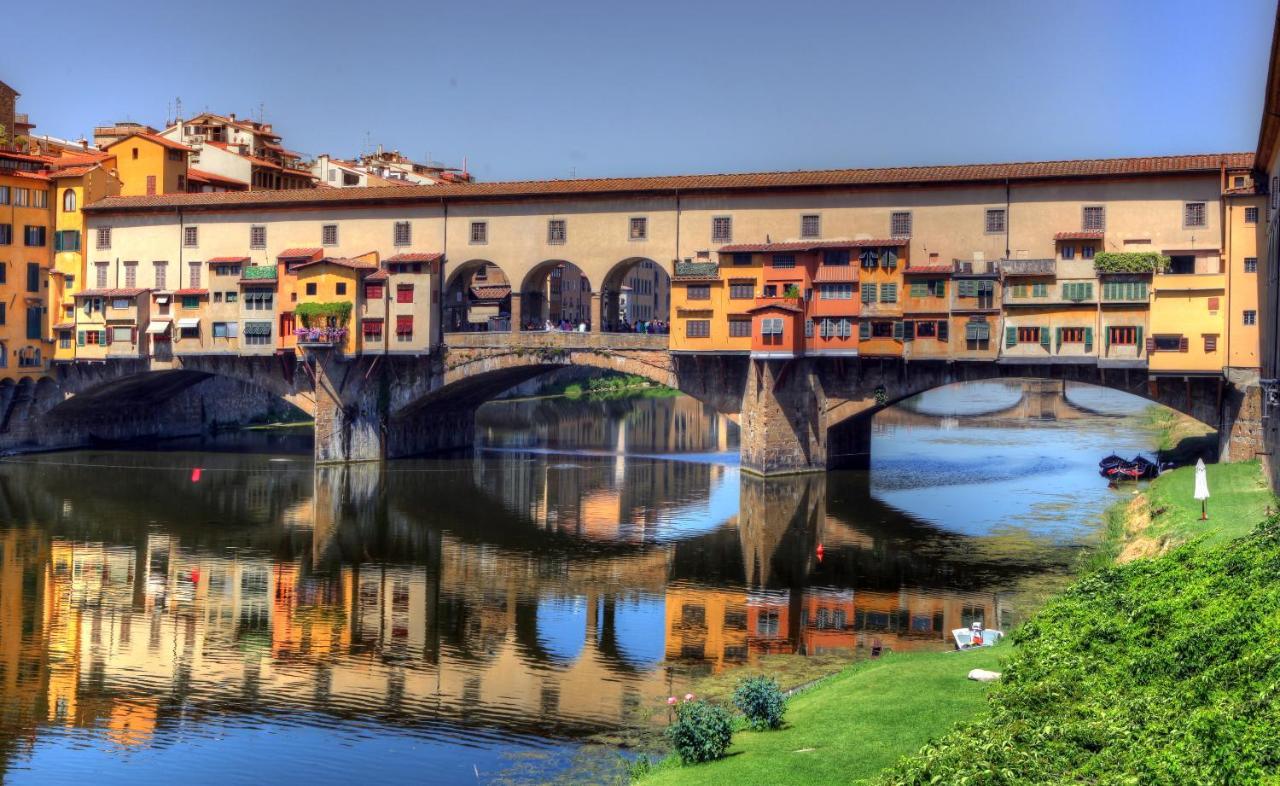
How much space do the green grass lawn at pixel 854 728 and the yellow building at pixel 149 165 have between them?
63860 mm

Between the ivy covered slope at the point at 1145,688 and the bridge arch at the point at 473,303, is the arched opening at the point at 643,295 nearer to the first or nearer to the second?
the bridge arch at the point at 473,303

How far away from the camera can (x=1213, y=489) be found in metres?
50.4

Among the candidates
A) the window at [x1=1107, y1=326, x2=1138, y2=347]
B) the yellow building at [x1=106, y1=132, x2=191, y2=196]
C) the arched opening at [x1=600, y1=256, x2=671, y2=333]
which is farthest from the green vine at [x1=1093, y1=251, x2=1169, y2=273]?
the arched opening at [x1=600, y1=256, x2=671, y2=333]

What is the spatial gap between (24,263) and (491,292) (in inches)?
1037

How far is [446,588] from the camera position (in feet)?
150

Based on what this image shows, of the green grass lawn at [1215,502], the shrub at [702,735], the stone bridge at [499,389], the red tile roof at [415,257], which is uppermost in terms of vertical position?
the red tile roof at [415,257]

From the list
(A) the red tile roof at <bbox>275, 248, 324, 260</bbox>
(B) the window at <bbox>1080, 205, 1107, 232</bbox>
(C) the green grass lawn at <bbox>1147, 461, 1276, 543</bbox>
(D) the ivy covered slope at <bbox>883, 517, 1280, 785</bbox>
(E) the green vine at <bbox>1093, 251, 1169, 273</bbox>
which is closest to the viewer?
(D) the ivy covered slope at <bbox>883, 517, 1280, 785</bbox>

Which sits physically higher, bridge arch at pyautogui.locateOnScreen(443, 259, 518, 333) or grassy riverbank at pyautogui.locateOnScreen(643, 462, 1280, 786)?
bridge arch at pyautogui.locateOnScreen(443, 259, 518, 333)

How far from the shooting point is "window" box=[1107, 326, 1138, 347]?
6041cm

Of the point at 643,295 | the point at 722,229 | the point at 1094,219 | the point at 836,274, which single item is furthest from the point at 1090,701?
the point at 643,295

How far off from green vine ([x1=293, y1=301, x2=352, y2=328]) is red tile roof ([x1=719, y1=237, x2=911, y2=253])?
19879 millimetres

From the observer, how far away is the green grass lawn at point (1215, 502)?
40.9 metres

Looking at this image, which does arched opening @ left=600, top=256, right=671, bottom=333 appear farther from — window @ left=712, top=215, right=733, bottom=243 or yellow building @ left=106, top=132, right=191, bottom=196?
window @ left=712, top=215, right=733, bottom=243

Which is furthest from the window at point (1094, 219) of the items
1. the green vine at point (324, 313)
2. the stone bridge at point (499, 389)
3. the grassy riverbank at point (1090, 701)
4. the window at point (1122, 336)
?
the green vine at point (324, 313)
